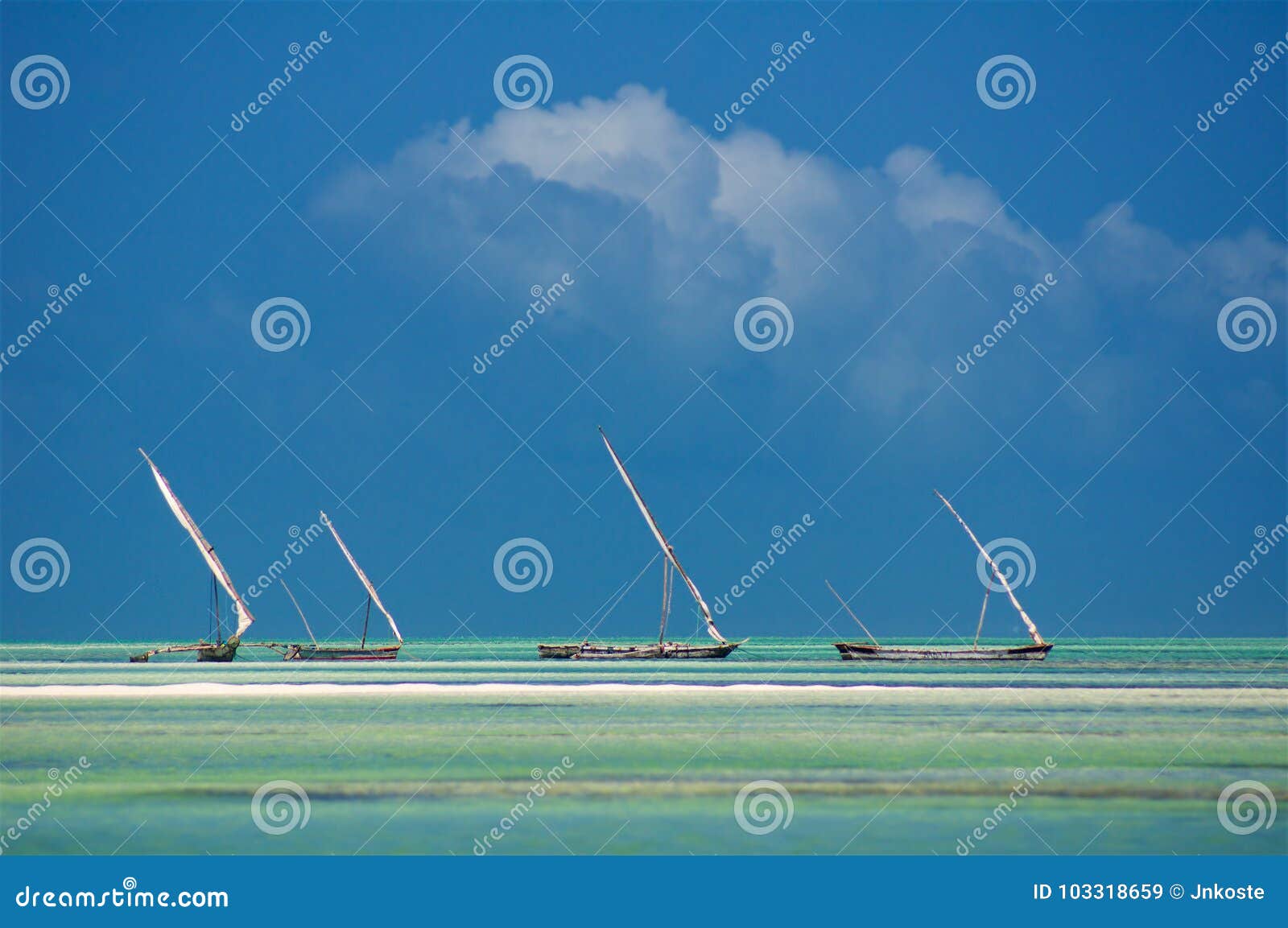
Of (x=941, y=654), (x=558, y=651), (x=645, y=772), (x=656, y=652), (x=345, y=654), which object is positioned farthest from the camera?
(x=558, y=651)

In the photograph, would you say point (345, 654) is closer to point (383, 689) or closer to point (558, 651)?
point (558, 651)

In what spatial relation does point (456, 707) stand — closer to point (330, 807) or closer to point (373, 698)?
point (373, 698)

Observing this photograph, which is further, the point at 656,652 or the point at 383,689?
the point at 656,652

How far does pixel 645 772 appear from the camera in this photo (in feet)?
109

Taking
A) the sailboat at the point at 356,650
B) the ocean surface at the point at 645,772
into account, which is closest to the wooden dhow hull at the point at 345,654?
the sailboat at the point at 356,650

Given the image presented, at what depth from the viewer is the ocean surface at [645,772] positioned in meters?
25.5

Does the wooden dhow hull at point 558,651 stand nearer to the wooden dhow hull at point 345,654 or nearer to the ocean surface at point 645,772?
the wooden dhow hull at point 345,654

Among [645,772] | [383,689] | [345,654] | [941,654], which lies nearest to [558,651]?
[345,654]

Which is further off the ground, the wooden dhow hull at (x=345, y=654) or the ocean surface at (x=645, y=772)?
the wooden dhow hull at (x=345, y=654)

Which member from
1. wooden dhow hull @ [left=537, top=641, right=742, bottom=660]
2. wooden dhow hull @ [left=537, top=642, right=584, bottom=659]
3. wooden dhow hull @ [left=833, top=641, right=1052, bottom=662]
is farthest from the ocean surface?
wooden dhow hull @ [left=537, top=642, right=584, bottom=659]

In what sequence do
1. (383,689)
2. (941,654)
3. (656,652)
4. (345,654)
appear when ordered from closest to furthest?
(383,689), (941,654), (656,652), (345,654)

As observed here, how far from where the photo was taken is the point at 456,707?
Answer: 5516cm

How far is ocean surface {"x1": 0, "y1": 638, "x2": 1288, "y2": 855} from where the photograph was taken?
25.5 metres

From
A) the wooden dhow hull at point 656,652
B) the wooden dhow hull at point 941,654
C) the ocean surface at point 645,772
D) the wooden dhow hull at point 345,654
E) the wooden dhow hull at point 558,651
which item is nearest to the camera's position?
the ocean surface at point 645,772
